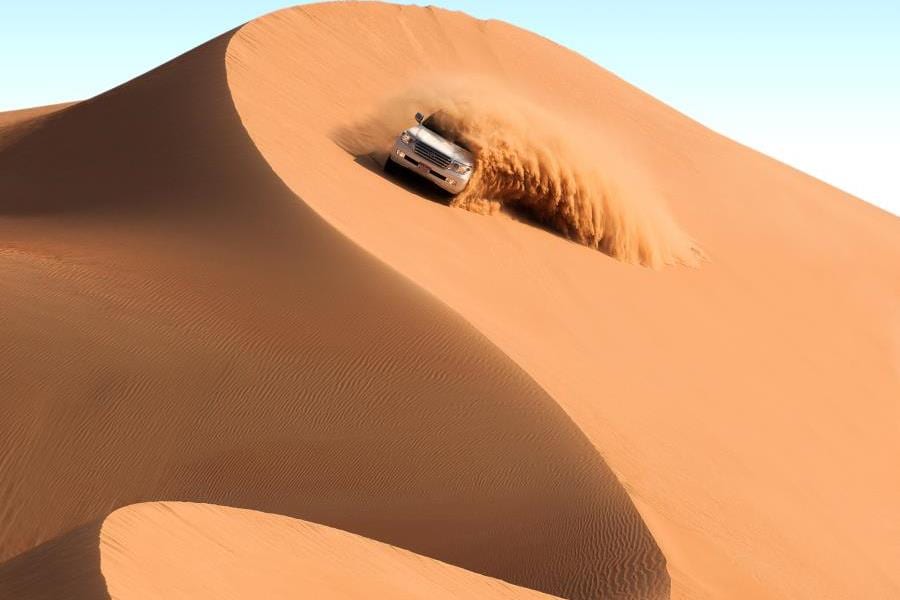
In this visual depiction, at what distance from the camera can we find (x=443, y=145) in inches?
733

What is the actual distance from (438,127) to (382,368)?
7.45 meters

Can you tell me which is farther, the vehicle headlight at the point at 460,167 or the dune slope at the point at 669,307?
the vehicle headlight at the point at 460,167

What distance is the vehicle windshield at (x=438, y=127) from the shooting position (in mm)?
19203

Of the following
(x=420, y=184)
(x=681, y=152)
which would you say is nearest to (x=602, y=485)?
(x=420, y=184)

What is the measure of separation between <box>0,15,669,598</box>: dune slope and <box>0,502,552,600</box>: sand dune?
1.89 metres

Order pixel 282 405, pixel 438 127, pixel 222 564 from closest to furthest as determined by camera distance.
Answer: pixel 222 564 → pixel 282 405 → pixel 438 127

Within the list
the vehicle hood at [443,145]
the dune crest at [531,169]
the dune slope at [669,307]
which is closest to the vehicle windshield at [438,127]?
the dune crest at [531,169]

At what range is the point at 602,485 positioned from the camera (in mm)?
11555

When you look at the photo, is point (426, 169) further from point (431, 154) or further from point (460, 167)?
point (460, 167)

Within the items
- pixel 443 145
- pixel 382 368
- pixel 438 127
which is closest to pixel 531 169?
pixel 438 127

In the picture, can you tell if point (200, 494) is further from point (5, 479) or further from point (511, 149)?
point (511, 149)

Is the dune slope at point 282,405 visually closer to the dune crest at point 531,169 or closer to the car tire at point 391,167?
the car tire at point 391,167

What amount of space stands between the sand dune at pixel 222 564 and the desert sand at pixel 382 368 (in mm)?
29

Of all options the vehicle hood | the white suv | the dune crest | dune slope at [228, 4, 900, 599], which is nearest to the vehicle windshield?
the dune crest
